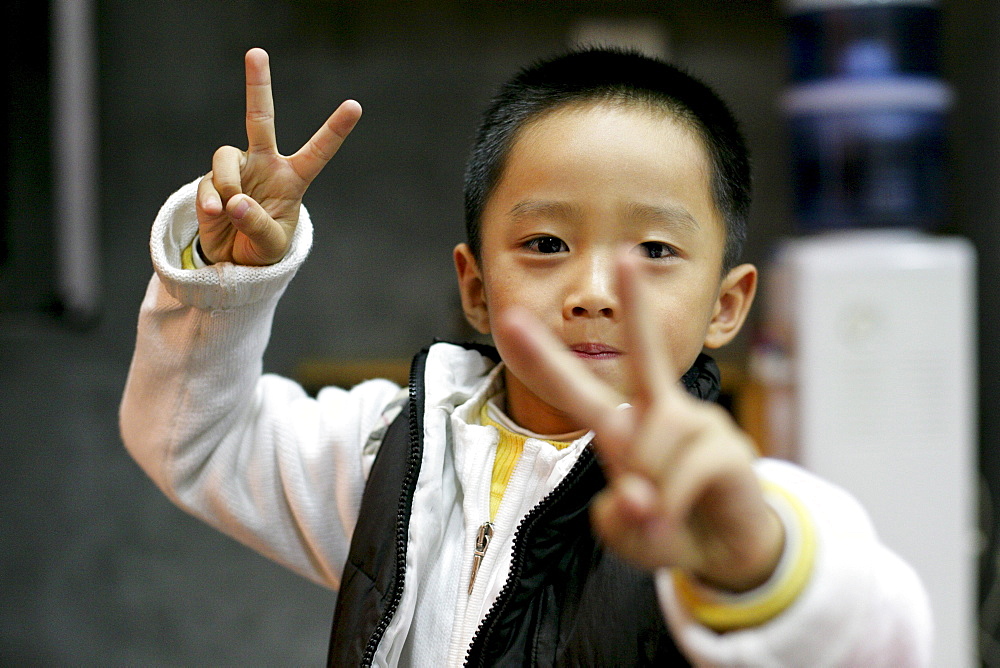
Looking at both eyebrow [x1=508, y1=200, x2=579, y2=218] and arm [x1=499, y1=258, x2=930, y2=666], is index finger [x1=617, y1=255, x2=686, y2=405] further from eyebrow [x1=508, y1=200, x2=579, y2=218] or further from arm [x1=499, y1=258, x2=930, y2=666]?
eyebrow [x1=508, y1=200, x2=579, y2=218]

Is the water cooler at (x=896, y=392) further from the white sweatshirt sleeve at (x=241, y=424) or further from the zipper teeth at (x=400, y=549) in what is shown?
the zipper teeth at (x=400, y=549)

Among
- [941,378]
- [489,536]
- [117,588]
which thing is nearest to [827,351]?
[941,378]

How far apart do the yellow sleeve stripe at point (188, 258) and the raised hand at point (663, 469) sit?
1.41ft

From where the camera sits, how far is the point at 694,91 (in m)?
0.83

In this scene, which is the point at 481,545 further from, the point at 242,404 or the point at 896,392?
the point at 896,392

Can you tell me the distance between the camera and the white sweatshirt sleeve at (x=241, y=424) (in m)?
0.83

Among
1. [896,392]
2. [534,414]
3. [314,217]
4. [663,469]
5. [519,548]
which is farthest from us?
[314,217]

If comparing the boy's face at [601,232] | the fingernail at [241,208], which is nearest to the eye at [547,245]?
the boy's face at [601,232]

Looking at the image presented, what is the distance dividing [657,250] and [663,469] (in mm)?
325

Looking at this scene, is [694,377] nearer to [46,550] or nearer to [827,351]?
[827,351]

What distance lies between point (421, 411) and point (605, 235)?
0.71 ft

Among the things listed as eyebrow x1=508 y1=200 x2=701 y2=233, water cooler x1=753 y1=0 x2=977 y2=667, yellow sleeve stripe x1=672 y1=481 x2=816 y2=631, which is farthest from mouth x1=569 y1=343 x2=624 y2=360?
Answer: water cooler x1=753 y1=0 x2=977 y2=667

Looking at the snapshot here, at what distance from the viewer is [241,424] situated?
0.91 meters

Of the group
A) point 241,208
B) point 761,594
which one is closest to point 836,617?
point 761,594
